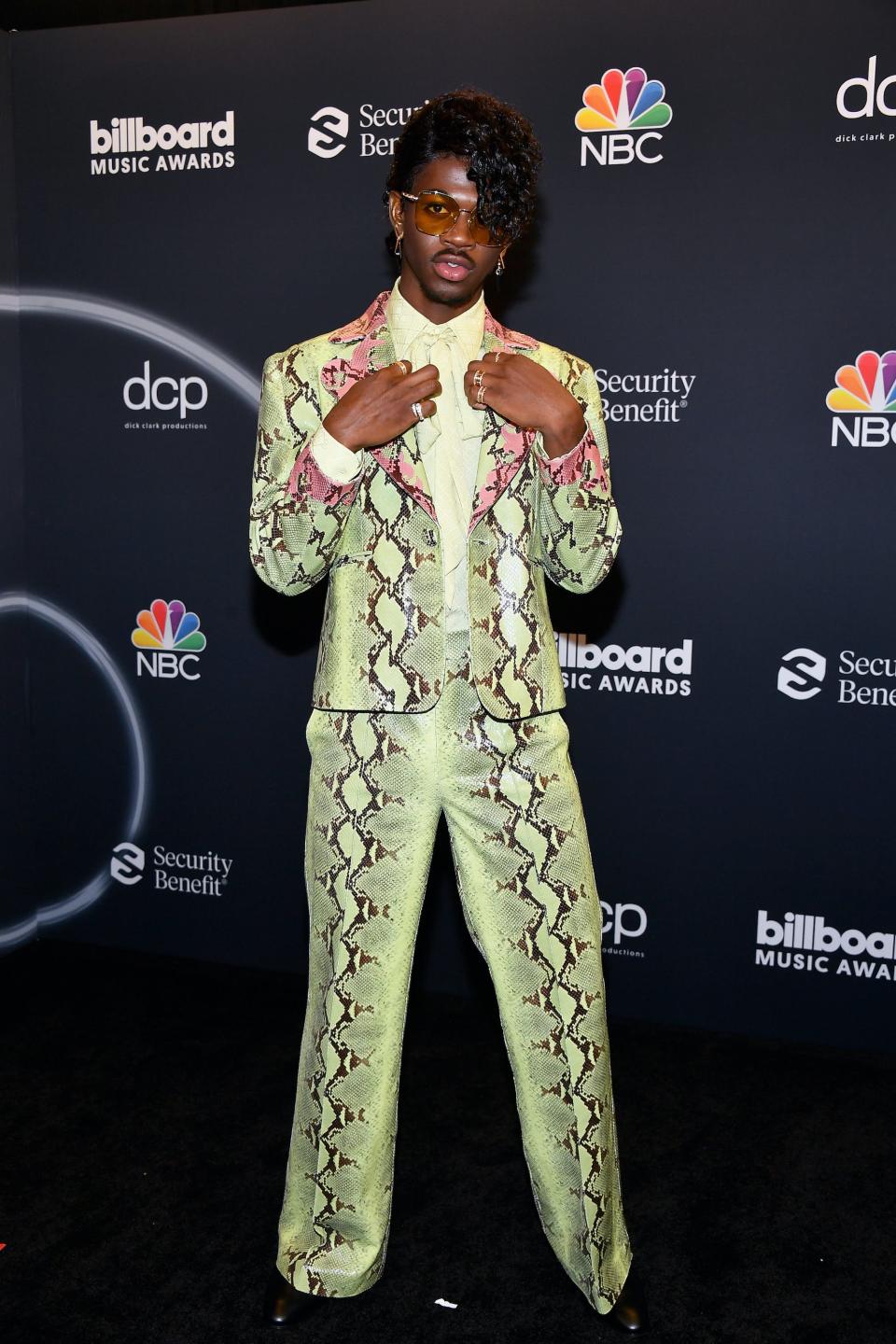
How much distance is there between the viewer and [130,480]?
136 inches

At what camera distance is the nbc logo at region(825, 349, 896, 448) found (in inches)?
113

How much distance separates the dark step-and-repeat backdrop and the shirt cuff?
4.57 feet

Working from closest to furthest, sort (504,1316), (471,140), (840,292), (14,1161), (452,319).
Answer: (471,140) → (452,319) → (504,1316) → (14,1161) → (840,292)

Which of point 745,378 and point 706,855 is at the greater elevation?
point 745,378

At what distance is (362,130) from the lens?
3.11 metres

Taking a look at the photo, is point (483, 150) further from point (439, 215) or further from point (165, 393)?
point (165, 393)

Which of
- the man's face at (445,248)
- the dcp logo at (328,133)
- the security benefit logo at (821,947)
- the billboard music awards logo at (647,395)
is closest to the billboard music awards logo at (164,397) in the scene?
the dcp logo at (328,133)

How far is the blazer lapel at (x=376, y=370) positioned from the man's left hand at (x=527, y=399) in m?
0.13

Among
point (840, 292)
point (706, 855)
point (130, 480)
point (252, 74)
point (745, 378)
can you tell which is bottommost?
point (706, 855)

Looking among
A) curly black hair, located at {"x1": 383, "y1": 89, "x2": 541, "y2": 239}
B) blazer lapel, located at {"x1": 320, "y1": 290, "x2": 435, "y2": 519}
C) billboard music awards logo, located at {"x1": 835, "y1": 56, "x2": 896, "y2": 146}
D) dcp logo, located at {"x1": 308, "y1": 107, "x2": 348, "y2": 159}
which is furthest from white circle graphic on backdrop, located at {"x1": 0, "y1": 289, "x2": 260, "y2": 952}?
billboard music awards logo, located at {"x1": 835, "y1": 56, "x2": 896, "y2": 146}

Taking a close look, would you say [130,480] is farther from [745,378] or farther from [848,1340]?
[848,1340]

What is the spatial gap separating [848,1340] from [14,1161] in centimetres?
166

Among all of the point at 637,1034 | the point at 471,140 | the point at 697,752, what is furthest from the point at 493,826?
the point at 637,1034

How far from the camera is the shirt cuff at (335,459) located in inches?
71.4
